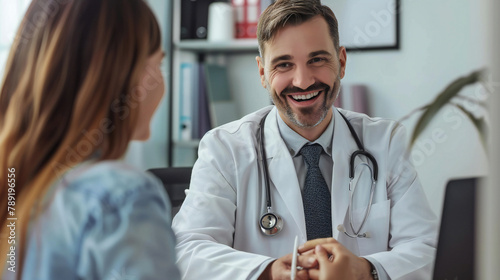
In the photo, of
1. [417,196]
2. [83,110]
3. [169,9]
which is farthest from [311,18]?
[169,9]

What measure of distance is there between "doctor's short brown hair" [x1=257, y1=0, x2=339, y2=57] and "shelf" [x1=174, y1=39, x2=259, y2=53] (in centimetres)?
52

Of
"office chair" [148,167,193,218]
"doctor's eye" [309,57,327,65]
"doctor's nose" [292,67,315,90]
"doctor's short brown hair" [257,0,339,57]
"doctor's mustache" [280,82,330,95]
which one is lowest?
"office chair" [148,167,193,218]

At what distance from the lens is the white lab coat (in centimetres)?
75

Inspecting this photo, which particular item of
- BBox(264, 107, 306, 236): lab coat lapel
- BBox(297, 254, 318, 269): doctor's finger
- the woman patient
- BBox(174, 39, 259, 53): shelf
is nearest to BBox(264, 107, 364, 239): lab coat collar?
BBox(264, 107, 306, 236): lab coat lapel

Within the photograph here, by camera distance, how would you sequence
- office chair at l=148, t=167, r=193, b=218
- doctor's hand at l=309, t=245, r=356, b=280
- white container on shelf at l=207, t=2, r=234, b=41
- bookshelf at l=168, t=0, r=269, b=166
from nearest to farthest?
doctor's hand at l=309, t=245, r=356, b=280, office chair at l=148, t=167, r=193, b=218, bookshelf at l=168, t=0, r=269, b=166, white container on shelf at l=207, t=2, r=234, b=41

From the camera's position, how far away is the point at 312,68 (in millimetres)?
813

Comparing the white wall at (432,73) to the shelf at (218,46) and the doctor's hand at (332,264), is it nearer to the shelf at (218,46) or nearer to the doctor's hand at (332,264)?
the doctor's hand at (332,264)

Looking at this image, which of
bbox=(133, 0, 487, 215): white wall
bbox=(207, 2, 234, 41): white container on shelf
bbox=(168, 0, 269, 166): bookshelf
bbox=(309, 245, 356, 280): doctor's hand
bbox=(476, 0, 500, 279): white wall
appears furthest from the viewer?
bbox=(207, 2, 234, 41): white container on shelf

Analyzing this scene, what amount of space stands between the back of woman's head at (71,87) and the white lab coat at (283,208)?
0.37m

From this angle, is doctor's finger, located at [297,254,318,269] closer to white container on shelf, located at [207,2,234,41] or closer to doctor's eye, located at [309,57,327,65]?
doctor's eye, located at [309,57,327,65]

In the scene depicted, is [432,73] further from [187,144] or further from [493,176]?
[187,144]

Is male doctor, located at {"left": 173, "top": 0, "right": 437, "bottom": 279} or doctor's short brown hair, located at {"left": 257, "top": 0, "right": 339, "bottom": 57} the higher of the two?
doctor's short brown hair, located at {"left": 257, "top": 0, "right": 339, "bottom": 57}

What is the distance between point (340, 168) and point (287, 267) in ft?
0.67

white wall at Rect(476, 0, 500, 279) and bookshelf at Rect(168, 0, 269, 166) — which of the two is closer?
white wall at Rect(476, 0, 500, 279)
